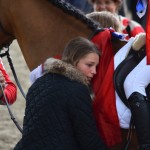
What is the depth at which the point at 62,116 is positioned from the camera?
260 centimetres

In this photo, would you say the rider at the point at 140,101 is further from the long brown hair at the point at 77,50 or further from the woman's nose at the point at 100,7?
the woman's nose at the point at 100,7

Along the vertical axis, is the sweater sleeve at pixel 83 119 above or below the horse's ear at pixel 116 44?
below

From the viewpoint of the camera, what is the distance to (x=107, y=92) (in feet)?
8.89

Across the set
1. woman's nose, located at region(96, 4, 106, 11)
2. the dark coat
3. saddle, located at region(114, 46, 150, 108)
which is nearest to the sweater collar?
the dark coat

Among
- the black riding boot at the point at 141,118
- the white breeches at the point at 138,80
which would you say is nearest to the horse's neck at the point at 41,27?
the white breeches at the point at 138,80

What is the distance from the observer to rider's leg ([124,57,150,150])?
262 centimetres

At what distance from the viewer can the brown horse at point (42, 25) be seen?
2973mm

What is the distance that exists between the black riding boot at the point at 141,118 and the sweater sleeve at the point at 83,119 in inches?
8.2

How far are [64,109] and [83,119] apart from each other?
104mm

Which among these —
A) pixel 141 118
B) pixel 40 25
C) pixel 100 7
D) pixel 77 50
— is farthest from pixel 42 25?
pixel 100 7

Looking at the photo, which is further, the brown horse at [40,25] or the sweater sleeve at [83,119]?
the brown horse at [40,25]

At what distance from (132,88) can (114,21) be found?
0.67 m

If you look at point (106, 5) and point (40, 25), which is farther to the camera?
Result: point (106, 5)

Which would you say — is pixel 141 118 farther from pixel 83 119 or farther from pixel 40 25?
pixel 40 25
